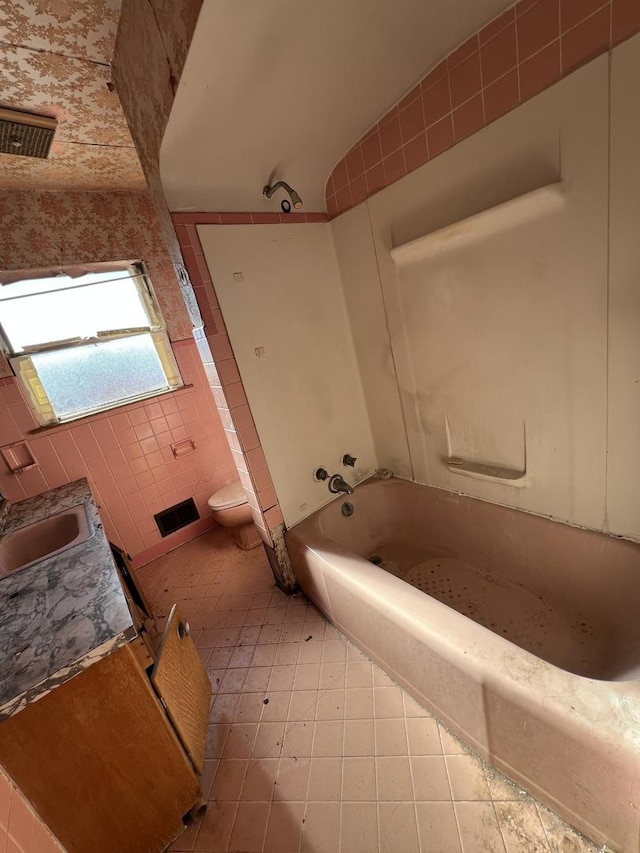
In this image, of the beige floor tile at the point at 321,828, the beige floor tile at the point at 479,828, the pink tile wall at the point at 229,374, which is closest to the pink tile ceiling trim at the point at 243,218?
the pink tile wall at the point at 229,374

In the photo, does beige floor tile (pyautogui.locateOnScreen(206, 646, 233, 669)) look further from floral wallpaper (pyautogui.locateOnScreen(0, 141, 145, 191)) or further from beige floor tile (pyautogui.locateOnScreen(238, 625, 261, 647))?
floral wallpaper (pyautogui.locateOnScreen(0, 141, 145, 191))

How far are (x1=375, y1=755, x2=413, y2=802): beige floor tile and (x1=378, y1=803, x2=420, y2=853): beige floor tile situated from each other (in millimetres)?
22

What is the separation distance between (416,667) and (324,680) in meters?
0.47

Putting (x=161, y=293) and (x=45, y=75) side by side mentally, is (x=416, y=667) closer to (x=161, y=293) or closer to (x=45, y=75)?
(x=45, y=75)

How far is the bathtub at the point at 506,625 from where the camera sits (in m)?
0.83

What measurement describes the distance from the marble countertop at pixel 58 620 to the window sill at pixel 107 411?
1.13 m

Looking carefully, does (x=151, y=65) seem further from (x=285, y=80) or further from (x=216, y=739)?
(x=216, y=739)

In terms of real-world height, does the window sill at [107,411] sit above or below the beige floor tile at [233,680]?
above

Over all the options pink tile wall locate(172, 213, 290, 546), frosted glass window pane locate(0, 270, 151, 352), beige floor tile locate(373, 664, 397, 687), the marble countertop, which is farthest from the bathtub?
frosted glass window pane locate(0, 270, 151, 352)

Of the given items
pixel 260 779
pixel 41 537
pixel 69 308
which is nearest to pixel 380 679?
pixel 260 779

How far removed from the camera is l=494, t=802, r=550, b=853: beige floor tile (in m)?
0.91

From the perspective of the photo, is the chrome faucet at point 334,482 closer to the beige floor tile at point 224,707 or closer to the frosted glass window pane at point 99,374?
the beige floor tile at point 224,707

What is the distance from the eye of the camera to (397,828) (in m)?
1.00

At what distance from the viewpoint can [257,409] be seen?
170 centimetres
